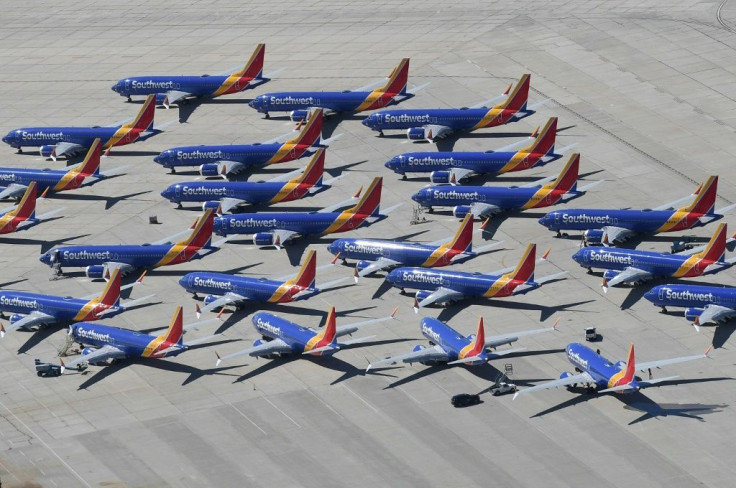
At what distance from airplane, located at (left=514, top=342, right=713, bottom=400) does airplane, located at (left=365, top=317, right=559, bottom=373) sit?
6.25 metres

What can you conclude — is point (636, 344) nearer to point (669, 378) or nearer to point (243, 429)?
point (669, 378)

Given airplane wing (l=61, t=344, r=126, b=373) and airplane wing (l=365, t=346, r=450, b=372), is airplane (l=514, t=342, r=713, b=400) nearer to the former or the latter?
airplane wing (l=365, t=346, r=450, b=372)

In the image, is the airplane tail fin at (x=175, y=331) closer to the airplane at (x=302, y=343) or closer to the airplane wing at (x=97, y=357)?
the airplane at (x=302, y=343)

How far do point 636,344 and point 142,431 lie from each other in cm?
4946

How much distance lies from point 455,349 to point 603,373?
15.3m

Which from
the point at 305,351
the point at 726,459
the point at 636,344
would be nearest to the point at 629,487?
the point at 726,459

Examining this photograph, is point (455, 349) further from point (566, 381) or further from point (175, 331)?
point (175, 331)

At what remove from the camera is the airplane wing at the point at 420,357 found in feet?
637

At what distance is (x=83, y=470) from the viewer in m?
180

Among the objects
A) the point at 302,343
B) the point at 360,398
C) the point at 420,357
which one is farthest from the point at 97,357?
the point at 420,357

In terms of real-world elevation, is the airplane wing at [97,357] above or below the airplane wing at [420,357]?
below

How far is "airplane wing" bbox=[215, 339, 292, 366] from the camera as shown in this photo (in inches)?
7771

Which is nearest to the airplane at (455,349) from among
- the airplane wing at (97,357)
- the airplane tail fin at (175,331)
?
the airplane tail fin at (175,331)

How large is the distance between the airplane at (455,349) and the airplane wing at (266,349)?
8.72 meters
